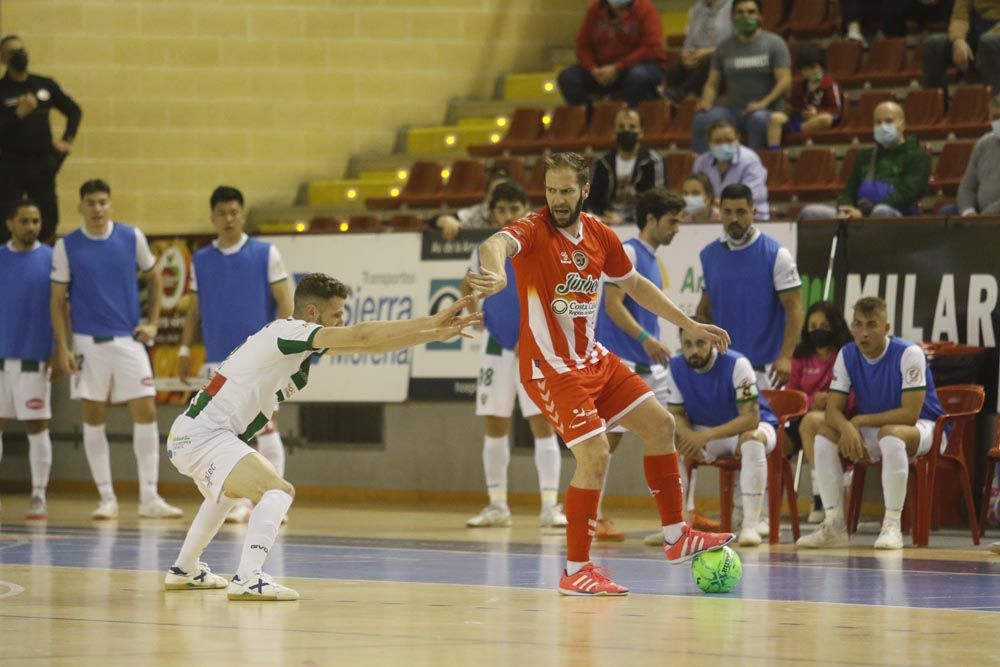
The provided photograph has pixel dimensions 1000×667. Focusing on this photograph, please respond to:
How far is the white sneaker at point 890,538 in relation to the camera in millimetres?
10117

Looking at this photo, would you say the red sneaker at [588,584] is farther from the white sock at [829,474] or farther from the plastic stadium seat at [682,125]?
the plastic stadium seat at [682,125]

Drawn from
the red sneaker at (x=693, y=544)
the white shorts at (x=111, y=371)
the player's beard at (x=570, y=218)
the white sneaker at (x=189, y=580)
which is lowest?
the white sneaker at (x=189, y=580)

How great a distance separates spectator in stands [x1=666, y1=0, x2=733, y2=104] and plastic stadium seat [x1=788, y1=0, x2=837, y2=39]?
3.32ft

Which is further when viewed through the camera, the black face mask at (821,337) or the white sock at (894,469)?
the black face mask at (821,337)

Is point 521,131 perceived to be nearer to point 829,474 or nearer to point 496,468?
point 496,468

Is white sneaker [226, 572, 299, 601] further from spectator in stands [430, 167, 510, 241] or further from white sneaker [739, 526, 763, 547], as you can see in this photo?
spectator in stands [430, 167, 510, 241]

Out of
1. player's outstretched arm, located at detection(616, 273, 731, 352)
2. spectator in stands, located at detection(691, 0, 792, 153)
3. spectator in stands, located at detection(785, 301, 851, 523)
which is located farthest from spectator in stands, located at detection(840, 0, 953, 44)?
player's outstretched arm, located at detection(616, 273, 731, 352)

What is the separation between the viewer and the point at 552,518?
38.8 ft

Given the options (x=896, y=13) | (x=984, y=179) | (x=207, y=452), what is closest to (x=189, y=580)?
(x=207, y=452)

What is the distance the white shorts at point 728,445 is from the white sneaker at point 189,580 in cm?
384

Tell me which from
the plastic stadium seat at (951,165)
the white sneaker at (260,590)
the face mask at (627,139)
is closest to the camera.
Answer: the white sneaker at (260,590)

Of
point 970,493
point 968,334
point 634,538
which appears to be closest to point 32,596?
point 634,538

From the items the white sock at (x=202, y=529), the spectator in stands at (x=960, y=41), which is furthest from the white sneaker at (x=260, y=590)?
the spectator in stands at (x=960, y=41)

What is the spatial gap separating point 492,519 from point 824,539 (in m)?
2.68
